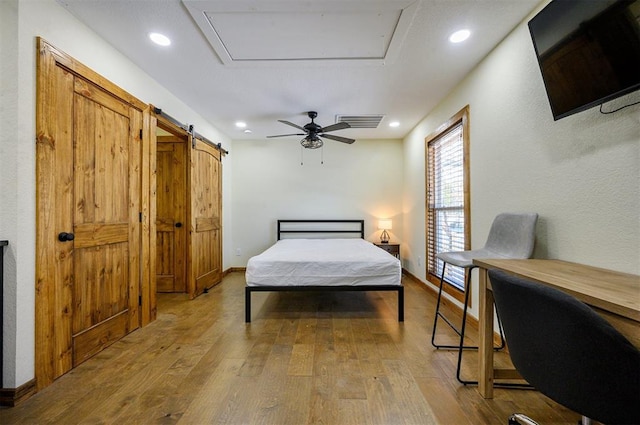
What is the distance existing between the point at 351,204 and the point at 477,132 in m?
2.78

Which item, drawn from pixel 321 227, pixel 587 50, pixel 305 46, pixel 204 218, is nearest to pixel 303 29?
pixel 305 46

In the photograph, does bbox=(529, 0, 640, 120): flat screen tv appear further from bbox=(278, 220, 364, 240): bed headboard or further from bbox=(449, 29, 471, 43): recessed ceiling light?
bbox=(278, 220, 364, 240): bed headboard

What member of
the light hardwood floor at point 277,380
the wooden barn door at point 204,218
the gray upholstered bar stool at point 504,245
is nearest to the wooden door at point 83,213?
the light hardwood floor at point 277,380

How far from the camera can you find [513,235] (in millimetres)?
1938

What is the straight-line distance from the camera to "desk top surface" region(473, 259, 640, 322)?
0.83 metres

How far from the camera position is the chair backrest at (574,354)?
0.73 meters

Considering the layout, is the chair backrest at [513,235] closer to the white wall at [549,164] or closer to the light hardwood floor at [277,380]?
the white wall at [549,164]

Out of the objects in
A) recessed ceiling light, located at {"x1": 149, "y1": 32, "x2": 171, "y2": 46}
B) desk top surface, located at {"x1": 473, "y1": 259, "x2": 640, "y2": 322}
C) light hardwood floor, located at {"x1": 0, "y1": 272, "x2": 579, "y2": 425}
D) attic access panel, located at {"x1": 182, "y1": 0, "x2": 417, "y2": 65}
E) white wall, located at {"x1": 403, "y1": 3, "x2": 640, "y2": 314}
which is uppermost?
recessed ceiling light, located at {"x1": 149, "y1": 32, "x2": 171, "y2": 46}

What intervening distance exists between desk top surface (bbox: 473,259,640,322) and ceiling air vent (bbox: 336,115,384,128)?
112 inches

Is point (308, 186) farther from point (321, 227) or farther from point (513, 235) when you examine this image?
point (513, 235)

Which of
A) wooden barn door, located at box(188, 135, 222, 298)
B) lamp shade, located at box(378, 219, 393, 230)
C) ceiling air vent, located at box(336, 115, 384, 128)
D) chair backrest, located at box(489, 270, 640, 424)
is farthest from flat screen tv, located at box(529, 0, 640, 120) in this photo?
wooden barn door, located at box(188, 135, 222, 298)

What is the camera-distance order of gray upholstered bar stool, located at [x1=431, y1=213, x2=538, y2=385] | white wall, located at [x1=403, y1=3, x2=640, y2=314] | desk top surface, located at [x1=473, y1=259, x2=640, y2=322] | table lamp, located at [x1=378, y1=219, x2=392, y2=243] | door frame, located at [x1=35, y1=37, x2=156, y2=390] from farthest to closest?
table lamp, located at [x1=378, y1=219, x2=392, y2=243], gray upholstered bar stool, located at [x1=431, y1=213, x2=538, y2=385], door frame, located at [x1=35, y1=37, x2=156, y2=390], white wall, located at [x1=403, y1=3, x2=640, y2=314], desk top surface, located at [x1=473, y1=259, x2=640, y2=322]

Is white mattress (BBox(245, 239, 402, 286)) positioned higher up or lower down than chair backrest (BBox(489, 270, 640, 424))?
lower down

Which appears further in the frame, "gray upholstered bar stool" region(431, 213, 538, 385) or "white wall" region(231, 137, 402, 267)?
"white wall" region(231, 137, 402, 267)
